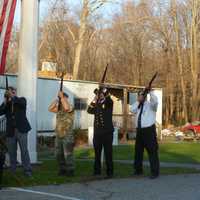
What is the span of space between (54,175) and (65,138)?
81cm

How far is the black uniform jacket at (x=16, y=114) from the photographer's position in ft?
39.5

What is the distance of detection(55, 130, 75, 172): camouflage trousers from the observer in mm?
12383

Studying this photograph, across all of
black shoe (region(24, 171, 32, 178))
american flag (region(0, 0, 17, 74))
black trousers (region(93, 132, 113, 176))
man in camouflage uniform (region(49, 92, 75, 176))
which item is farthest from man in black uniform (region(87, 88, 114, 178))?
american flag (region(0, 0, 17, 74))

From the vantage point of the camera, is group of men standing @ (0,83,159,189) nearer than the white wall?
Yes

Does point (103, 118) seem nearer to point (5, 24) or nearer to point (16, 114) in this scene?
point (16, 114)

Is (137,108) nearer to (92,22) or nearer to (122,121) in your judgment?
(122,121)

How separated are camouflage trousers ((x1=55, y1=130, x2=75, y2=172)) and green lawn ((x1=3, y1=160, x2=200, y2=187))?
266 millimetres

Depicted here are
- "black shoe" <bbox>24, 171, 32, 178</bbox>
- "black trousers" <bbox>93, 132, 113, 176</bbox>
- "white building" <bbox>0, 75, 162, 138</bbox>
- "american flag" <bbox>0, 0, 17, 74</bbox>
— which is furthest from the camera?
"white building" <bbox>0, 75, 162, 138</bbox>

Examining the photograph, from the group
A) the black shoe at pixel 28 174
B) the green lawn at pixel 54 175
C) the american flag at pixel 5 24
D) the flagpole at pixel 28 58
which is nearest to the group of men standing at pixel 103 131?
the green lawn at pixel 54 175

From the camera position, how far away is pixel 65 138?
12422 millimetres

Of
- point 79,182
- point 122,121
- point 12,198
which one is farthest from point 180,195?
point 122,121

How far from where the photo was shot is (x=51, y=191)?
10.4 m

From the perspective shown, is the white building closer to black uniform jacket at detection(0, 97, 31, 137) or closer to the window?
the window

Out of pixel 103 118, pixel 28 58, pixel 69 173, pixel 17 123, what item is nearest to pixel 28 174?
pixel 69 173
